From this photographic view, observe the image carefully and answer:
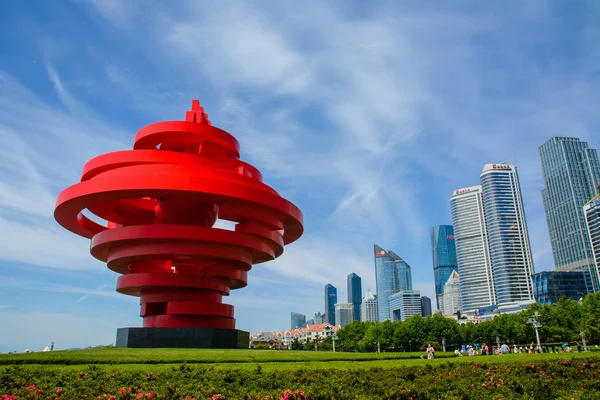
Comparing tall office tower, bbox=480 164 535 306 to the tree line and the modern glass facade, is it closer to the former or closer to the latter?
the modern glass facade

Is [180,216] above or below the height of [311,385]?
above

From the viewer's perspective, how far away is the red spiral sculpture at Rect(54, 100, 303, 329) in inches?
1041

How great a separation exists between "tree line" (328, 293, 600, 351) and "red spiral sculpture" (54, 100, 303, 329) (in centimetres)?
5051

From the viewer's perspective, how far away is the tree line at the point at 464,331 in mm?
64812

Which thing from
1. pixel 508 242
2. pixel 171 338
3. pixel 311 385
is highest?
pixel 508 242

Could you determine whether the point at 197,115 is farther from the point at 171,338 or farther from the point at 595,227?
Answer: the point at 595,227

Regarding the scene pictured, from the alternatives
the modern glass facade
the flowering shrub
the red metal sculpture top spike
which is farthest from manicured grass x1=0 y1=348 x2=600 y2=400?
the modern glass facade

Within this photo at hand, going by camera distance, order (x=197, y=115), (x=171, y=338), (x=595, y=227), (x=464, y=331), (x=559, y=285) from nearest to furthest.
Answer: (x=171, y=338)
(x=197, y=115)
(x=464, y=331)
(x=559, y=285)
(x=595, y=227)

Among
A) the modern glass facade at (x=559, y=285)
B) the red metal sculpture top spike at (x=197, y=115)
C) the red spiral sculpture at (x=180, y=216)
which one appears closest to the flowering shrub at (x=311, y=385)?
the red spiral sculpture at (x=180, y=216)

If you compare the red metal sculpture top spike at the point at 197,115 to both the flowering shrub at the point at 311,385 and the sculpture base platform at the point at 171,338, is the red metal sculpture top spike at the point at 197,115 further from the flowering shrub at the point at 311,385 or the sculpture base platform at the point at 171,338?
the flowering shrub at the point at 311,385

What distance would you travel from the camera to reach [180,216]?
29.9m

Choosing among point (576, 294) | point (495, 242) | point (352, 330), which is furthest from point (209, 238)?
point (495, 242)

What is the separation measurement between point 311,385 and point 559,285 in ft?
530

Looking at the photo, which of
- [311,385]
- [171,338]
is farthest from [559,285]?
[311,385]
